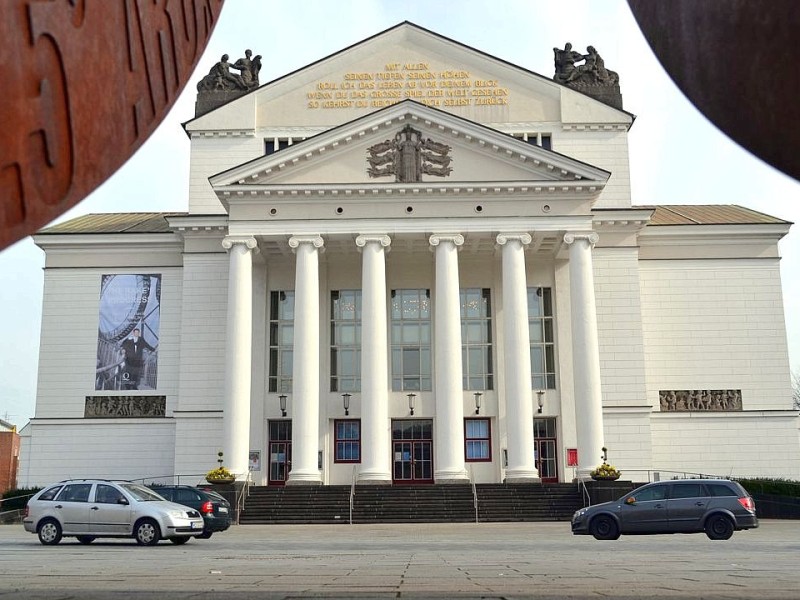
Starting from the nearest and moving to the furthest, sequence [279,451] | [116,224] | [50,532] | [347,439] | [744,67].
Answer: [744,67], [50,532], [279,451], [347,439], [116,224]

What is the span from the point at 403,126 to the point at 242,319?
1090 centimetres

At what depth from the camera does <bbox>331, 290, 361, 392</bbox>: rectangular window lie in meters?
44.2

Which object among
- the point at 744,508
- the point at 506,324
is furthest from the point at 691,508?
the point at 506,324

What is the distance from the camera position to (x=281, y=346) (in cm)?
4456

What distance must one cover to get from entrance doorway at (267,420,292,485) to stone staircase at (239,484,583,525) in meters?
5.10

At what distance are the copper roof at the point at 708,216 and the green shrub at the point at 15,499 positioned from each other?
32107mm

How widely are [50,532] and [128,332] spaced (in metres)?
25.1

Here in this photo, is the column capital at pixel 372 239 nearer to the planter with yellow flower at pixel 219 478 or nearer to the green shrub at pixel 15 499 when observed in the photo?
the planter with yellow flower at pixel 219 478

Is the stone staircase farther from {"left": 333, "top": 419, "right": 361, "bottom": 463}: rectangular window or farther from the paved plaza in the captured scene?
the paved plaza

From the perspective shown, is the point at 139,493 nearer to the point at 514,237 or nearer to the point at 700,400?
the point at 514,237

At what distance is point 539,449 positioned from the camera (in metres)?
43.7

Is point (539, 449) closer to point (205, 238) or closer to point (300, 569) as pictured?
point (205, 238)

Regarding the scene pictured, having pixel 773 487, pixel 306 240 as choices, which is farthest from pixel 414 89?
pixel 773 487

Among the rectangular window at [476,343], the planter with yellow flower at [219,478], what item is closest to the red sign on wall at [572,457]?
the rectangular window at [476,343]
